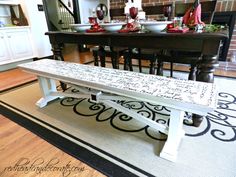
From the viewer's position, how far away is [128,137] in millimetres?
1448

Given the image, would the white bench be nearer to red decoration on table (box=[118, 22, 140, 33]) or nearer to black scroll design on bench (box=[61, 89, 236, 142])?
black scroll design on bench (box=[61, 89, 236, 142])

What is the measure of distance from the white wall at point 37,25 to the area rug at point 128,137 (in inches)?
88.3

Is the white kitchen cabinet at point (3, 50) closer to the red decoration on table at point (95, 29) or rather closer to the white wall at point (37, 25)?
the white wall at point (37, 25)

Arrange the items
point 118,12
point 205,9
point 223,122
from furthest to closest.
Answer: point 118,12
point 205,9
point 223,122

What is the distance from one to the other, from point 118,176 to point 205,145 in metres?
0.72

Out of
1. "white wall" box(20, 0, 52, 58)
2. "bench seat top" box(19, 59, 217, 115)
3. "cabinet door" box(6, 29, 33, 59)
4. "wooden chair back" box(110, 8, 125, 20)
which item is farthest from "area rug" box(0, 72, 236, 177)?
"white wall" box(20, 0, 52, 58)

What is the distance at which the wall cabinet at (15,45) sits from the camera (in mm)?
3412

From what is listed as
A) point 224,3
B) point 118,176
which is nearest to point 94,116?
point 118,176

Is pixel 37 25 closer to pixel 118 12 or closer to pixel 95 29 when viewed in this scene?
pixel 118 12

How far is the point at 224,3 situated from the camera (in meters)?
2.78

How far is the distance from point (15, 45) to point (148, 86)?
3.48m

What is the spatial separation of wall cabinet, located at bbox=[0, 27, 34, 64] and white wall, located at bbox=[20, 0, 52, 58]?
0.14 meters

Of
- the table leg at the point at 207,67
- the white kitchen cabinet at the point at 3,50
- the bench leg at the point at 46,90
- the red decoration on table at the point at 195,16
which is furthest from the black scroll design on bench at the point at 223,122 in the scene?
the white kitchen cabinet at the point at 3,50

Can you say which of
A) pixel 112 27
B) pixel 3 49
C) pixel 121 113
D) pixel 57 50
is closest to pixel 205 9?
pixel 112 27
